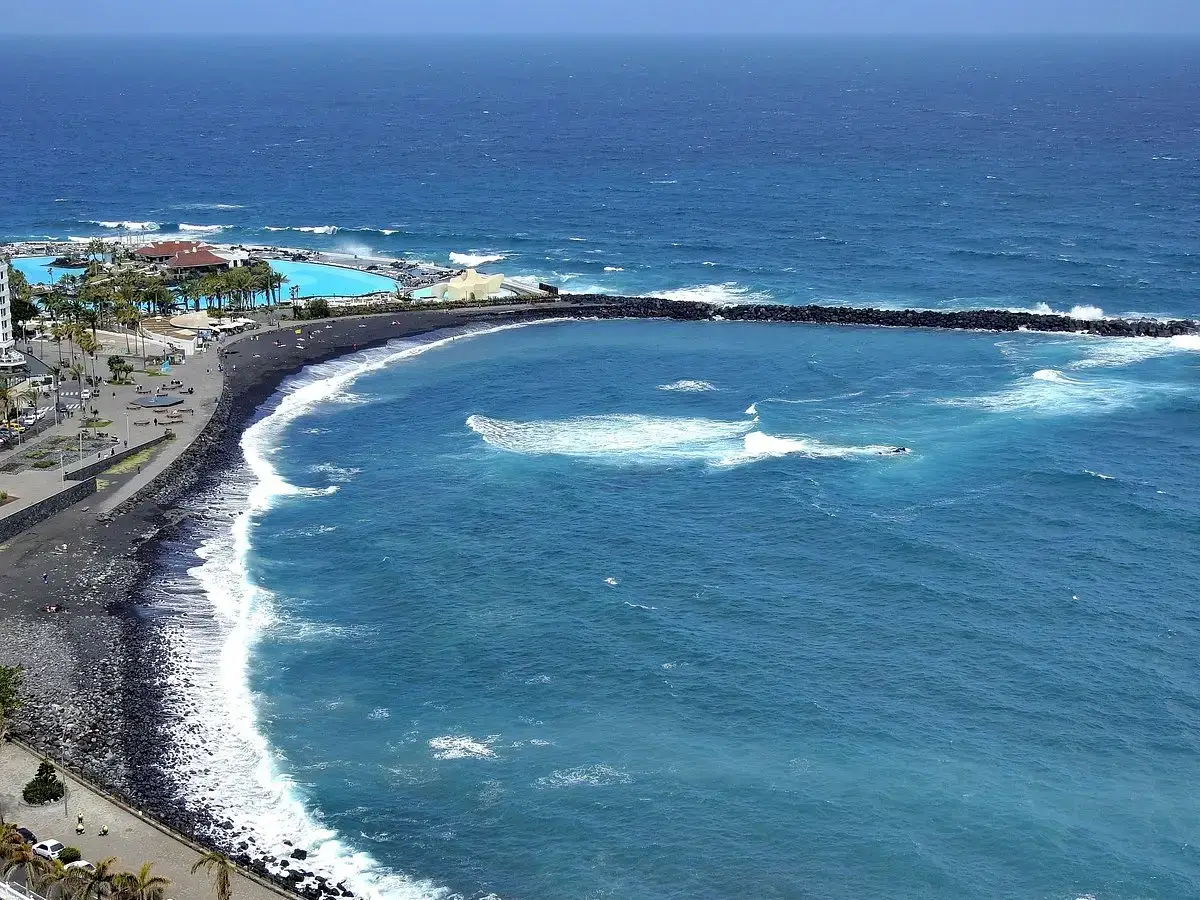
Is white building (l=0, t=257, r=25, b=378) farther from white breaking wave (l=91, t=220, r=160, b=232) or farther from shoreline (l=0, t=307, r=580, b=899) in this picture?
white breaking wave (l=91, t=220, r=160, b=232)

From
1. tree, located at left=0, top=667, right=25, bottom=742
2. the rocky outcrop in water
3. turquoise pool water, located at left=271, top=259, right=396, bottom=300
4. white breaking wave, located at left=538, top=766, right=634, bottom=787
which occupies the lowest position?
white breaking wave, located at left=538, top=766, right=634, bottom=787

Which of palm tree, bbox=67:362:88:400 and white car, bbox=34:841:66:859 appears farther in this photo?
palm tree, bbox=67:362:88:400

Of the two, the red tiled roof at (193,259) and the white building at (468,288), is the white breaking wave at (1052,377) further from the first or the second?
the red tiled roof at (193,259)

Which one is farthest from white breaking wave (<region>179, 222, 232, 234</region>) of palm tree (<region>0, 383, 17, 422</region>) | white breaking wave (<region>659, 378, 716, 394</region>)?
white breaking wave (<region>659, 378, 716, 394</region>)

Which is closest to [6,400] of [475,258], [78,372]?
[78,372]

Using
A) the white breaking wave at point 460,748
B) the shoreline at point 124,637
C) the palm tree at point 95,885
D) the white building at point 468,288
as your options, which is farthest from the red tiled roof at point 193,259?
the palm tree at point 95,885
